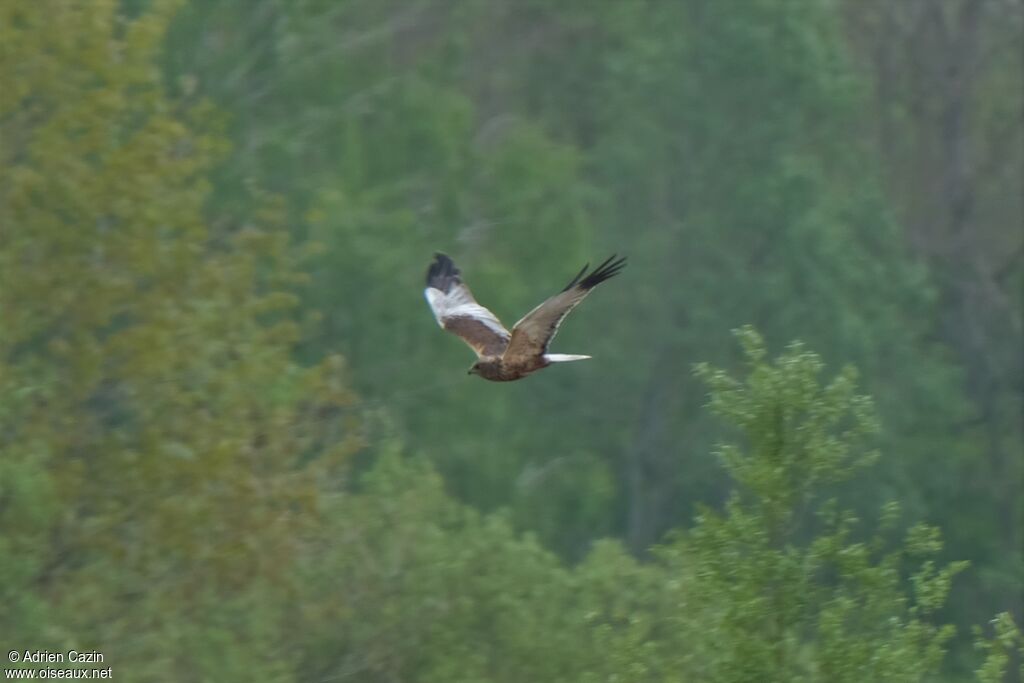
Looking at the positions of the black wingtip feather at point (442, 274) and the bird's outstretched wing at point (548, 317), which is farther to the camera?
the black wingtip feather at point (442, 274)

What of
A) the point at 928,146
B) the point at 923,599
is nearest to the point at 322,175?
the point at 928,146

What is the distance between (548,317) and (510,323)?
2384 centimetres

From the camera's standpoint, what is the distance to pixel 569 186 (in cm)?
4138

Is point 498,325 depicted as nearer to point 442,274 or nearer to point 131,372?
point 442,274

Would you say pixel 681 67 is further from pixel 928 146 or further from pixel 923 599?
pixel 923 599

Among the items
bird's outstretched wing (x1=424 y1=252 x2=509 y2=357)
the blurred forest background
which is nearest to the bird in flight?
bird's outstretched wing (x1=424 y1=252 x2=509 y2=357)

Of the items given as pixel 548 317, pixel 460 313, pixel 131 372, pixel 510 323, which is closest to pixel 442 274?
pixel 460 313

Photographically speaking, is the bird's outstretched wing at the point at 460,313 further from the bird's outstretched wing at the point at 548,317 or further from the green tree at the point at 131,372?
the green tree at the point at 131,372

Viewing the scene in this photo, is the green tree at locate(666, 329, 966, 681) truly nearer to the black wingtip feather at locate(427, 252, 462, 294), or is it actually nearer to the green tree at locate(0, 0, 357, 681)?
the black wingtip feather at locate(427, 252, 462, 294)

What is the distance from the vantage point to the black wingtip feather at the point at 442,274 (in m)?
16.5

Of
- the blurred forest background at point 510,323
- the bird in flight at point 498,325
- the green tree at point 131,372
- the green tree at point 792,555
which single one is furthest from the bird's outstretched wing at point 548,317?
the green tree at point 131,372

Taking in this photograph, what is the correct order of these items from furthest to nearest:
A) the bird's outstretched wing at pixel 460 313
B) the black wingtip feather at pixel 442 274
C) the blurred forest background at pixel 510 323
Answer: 1. the blurred forest background at pixel 510 323
2. the black wingtip feather at pixel 442 274
3. the bird's outstretched wing at pixel 460 313

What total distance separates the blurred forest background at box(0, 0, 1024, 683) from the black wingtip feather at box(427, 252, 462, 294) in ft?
7.88

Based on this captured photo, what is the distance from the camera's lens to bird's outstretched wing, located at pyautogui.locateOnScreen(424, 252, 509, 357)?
1487 centimetres
